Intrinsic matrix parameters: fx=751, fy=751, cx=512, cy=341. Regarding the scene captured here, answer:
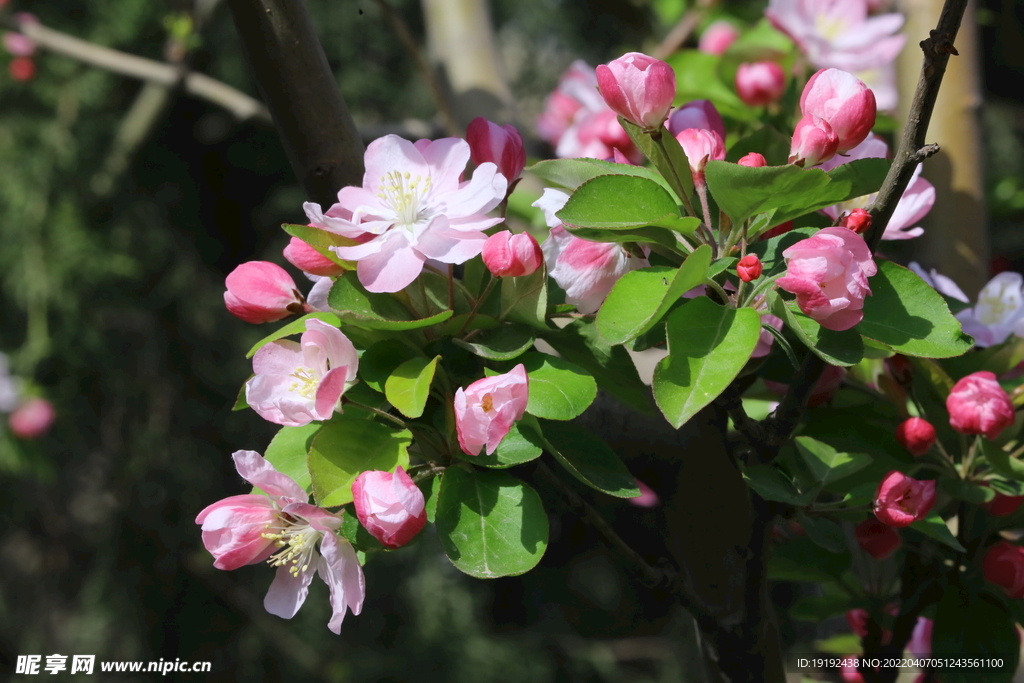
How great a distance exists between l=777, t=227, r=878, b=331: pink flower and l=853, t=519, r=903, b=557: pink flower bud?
0.25 m

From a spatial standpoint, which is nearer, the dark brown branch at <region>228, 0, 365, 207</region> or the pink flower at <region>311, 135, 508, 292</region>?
the pink flower at <region>311, 135, 508, 292</region>

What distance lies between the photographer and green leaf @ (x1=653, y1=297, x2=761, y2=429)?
0.39 meters

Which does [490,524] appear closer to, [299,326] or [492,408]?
[492,408]

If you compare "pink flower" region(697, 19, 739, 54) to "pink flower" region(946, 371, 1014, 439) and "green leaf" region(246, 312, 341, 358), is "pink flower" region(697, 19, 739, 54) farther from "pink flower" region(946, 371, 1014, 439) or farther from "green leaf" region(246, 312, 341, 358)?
"green leaf" region(246, 312, 341, 358)

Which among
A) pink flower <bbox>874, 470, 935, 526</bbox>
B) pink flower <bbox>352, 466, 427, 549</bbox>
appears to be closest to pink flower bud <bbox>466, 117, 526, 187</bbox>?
pink flower <bbox>352, 466, 427, 549</bbox>

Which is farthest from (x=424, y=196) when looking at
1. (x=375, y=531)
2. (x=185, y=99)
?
(x=185, y=99)

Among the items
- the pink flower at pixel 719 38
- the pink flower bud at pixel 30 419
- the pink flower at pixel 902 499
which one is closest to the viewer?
the pink flower at pixel 902 499

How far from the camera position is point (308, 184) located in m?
0.60

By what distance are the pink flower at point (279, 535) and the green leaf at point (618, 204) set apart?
228 millimetres

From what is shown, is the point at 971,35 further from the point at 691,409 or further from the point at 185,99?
the point at 185,99

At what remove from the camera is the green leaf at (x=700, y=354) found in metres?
0.39

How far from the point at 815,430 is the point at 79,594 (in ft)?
6.89

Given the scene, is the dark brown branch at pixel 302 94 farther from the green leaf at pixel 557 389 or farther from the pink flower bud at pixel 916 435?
the pink flower bud at pixel 916 435

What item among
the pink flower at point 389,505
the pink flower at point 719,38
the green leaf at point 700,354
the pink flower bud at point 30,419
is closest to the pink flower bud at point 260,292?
the pink flower at point 389,505
